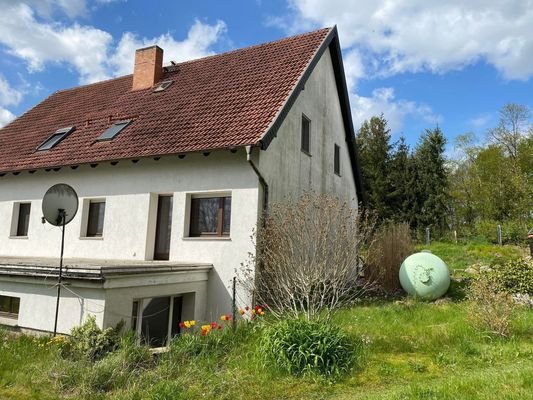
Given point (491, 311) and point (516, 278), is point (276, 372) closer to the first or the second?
point (491, 311)

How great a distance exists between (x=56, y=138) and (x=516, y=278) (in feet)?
51.1

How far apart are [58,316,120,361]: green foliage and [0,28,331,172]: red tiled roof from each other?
4994mm

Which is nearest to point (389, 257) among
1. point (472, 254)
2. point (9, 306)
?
point (472, 254)

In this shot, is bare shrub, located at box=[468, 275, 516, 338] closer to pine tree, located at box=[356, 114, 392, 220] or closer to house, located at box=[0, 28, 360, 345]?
house, located at box=[0, 28, 360, 345]

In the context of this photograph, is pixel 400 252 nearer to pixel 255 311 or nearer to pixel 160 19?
pixel 255 311

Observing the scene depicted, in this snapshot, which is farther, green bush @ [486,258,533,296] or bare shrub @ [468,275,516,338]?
green bush @ [486,258,533,296]

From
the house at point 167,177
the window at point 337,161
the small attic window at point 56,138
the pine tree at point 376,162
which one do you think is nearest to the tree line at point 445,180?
the pine tree at point 376,162

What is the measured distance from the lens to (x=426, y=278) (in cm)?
1141

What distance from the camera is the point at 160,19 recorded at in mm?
10367

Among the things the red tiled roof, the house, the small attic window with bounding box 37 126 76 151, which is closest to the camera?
the house

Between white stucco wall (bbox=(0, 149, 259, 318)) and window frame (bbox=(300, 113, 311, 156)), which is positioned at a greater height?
window frame (bbox=(300, 113, 311, 156))

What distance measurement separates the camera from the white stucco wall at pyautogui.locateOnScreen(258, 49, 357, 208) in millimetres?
11320

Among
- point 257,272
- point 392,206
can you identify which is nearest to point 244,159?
point 257,272

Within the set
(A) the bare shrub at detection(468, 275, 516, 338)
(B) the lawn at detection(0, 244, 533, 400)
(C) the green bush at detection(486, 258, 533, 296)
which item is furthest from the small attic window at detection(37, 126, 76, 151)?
(C) the green bush at detection(486, 258, 533, 296)
